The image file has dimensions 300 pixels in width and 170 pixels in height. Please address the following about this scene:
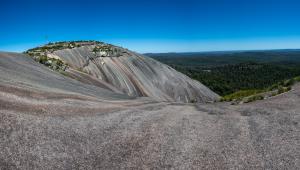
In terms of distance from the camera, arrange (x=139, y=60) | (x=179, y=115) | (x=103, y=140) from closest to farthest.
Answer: (x=103, y=140) < (x=179, y=115) < (x=139, y=60)

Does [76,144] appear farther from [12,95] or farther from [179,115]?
[179,115]

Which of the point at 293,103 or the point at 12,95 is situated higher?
the point at 12,95

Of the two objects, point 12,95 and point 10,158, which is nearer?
point 10,158

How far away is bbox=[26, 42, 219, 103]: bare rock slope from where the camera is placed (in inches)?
2133

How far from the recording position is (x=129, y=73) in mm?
60062

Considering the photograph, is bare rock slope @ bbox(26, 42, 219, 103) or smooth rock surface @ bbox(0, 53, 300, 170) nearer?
smooth rock surface @ bbox(0, 53, 300, 170)

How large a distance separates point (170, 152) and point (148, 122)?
155 inches

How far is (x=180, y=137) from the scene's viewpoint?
17.2m

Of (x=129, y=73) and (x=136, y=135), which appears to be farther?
(x=129, y=73)

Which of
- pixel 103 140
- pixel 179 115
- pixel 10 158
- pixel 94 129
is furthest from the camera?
pixel 179 115

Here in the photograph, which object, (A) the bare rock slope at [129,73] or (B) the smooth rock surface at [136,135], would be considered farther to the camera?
(A) the bare rock slope at [129,73]

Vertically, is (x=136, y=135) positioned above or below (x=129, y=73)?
above

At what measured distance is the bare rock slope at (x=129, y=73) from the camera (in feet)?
178

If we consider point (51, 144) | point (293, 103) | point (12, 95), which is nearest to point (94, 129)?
point (51, 144)
